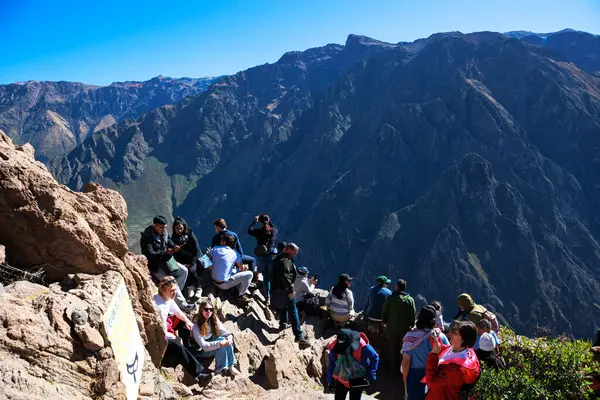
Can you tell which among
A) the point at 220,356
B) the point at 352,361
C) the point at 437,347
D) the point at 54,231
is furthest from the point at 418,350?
the point at 54,231

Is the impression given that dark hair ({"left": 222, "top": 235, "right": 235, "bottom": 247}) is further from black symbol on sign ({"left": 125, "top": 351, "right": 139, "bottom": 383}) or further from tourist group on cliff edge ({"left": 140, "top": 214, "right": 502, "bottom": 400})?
black symbol on sign ({"left": 125, "top": 351, "right": 139, "bottom": 383})

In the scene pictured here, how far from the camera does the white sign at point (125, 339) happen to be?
17.6ft

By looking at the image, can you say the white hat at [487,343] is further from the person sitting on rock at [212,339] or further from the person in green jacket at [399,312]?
A: the person sitting on rock at [212,339]

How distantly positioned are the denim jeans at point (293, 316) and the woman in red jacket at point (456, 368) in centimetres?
529

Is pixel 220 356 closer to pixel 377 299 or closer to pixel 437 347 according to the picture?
pixel 437 347

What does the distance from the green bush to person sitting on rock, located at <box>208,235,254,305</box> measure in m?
6.69

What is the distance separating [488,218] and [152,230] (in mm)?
127611

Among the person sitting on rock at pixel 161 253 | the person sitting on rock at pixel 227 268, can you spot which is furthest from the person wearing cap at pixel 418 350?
the person sitting on rock at pixel 227 268

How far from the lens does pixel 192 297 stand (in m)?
10.6

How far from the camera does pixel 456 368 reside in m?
5.55

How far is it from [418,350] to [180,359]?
13.9 ft

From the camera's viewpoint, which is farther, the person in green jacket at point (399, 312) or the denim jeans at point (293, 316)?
the denim jeans at point (293, 316)

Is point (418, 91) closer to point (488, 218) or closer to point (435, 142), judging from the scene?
point (435, 142)

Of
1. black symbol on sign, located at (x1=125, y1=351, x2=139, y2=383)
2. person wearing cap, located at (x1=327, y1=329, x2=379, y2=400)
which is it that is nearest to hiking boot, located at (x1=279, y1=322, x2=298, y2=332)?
person wearing cap, located at (x1=327, y1=329, x2=379, y2=400)
